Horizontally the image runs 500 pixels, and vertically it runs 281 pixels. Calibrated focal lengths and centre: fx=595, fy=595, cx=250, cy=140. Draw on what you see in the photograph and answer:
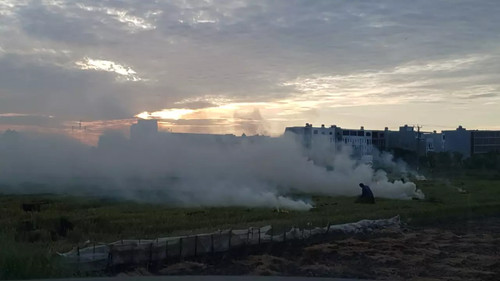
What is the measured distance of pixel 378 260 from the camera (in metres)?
17.6

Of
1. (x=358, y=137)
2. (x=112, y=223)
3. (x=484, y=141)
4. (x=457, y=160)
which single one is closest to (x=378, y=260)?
(x=112, y=223)

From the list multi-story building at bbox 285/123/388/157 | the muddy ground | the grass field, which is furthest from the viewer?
multi-story building at bbox 285/123/388/157

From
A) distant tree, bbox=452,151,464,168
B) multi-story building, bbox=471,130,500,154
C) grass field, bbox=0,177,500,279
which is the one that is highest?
multi-story building, bbox=471,130,500,154

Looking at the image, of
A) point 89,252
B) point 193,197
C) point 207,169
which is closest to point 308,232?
point 89,252

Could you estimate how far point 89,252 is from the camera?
1553cm

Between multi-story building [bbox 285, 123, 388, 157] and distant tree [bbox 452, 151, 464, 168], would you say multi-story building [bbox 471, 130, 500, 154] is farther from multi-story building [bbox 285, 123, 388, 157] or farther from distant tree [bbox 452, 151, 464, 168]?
distant tree [bbox 452, 151, 464, 168]

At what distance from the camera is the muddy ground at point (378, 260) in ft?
51.0

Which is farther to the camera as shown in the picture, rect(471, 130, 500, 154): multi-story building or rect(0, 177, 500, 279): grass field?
rect(471, 130, 500, 154): multi-story building

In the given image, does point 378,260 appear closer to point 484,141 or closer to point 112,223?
point 112,223

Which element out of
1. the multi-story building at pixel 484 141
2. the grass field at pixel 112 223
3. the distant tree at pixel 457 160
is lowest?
the grass field at pixel 112 223

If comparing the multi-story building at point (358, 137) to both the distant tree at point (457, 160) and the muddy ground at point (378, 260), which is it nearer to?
the distant tree at point (457, 160)

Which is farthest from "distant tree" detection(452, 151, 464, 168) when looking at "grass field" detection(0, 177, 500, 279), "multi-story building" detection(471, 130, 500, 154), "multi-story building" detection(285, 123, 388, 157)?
"grass field" detection(0, 177, 500, 279)

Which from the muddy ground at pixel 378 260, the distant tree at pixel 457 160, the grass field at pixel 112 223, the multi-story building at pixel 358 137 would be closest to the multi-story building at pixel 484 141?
the multi-story building at pixel 358 137

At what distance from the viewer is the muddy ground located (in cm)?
1554
